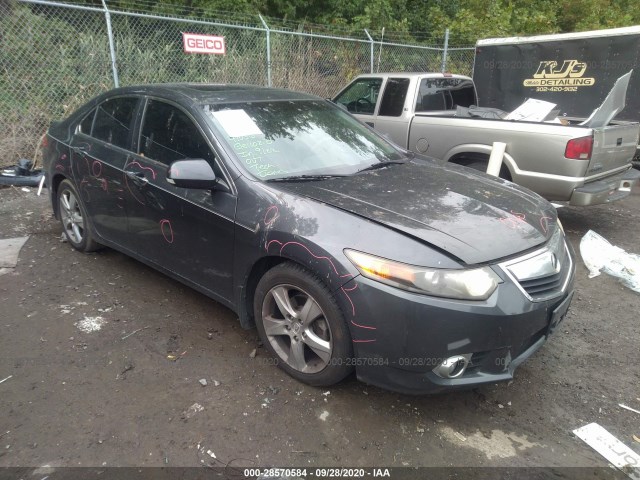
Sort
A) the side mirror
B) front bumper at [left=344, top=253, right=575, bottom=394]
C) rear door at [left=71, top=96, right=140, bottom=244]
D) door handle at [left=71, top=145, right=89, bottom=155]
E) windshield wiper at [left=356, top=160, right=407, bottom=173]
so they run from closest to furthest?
front bumper at [left=344, top=253, right=575, bottom=394], the side mirror, windshield wiper at [left=356, top=160, right=407, bottom=173], rear door at [left=71, top=96, right=140, bottom=244], door handle at [left=71, top=145, right=89, bottom=155]

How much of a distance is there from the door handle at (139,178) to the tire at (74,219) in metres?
1.05

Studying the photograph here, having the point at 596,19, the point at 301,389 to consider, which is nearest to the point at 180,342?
the point at 301,389

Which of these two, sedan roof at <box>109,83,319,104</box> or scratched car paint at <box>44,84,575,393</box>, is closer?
scratched car paint at <box>44,84,575,393</box>

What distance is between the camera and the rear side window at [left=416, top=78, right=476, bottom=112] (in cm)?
638

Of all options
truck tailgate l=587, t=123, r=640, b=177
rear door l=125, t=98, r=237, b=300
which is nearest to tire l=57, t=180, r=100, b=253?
rear door l=125, t=98, r=237, b=300

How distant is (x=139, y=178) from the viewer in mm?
3396

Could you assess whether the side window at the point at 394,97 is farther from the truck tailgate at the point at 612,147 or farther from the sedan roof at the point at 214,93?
the sedan roof at the point at 214,93

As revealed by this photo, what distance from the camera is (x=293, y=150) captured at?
10.4ft

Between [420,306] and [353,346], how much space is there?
1.42 feet

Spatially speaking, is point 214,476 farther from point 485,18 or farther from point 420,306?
point 485,18

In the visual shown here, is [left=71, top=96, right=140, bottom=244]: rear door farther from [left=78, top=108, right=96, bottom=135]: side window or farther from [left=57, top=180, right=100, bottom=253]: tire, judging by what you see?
[left=57, top=180, right=100, bottom=253]: tire

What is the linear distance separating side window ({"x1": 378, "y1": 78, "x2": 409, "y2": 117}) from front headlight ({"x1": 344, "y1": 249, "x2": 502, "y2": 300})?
14.9 ft

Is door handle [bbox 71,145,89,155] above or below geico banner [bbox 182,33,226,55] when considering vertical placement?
below

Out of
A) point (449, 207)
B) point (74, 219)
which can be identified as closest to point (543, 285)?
point (449, 207)
